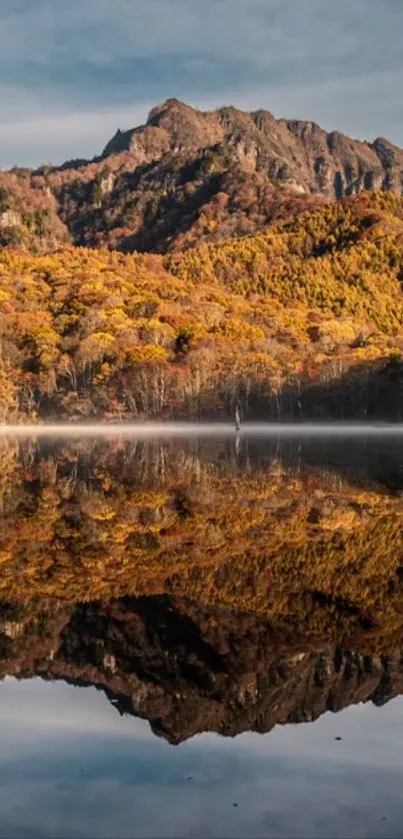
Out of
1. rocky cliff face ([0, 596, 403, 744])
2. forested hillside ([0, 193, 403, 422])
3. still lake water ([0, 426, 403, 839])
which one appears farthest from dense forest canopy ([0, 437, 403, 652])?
forested hillside ([0, 193, 403, 422])

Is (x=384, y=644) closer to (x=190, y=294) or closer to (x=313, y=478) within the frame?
(x=313, y=478)

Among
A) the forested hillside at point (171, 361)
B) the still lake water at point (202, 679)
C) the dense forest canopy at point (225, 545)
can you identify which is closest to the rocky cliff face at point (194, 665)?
the still lake water at point (202, 679)

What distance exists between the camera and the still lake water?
7070 mm

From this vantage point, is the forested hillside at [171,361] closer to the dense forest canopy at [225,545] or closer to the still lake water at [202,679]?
the dense forest canopy at [225,545]

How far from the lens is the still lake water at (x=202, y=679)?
707cm

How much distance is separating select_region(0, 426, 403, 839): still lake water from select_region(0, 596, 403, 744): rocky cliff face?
25 mm

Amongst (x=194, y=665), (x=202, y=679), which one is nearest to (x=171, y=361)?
(x=194, y=665)

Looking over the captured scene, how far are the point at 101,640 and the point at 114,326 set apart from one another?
114 m

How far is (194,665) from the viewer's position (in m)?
10.2

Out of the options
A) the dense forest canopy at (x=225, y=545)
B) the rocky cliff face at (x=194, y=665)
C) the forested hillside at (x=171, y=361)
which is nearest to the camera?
the rocky cliff face at (x=194, y=665)

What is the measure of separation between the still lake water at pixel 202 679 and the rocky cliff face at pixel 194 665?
3 centimetres

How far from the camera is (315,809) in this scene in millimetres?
7008

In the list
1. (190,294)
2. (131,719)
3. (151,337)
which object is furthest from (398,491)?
(190,294)

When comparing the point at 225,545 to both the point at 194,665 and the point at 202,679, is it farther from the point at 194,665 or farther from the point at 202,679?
the point at 202,679
